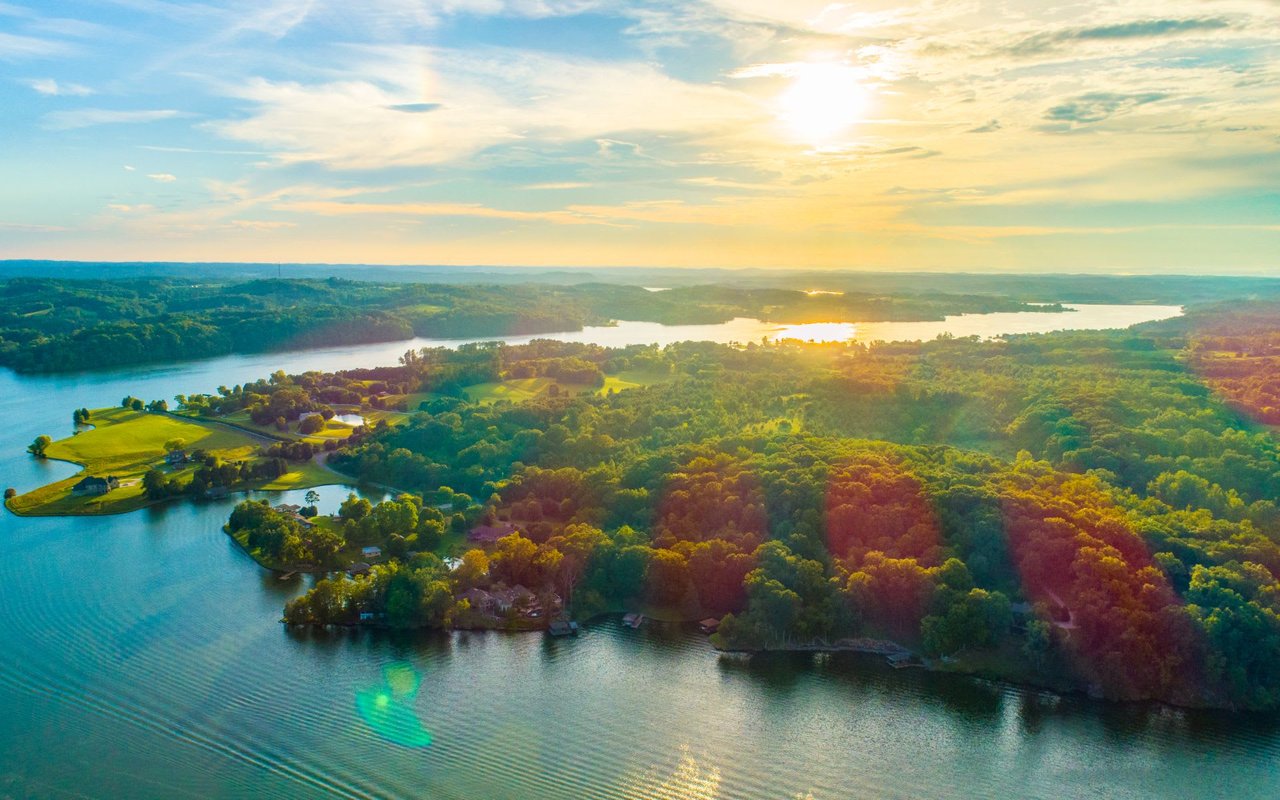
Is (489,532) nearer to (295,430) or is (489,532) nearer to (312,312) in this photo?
(295,430)

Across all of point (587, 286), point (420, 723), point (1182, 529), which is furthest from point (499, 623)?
point (587, 286)

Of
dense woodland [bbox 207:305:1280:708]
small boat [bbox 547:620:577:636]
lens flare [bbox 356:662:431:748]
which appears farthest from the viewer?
small boat [bbox 547:620:577:636]

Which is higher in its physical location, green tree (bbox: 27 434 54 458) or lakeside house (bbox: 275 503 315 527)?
green tree (bbox: 27 434 54 458)

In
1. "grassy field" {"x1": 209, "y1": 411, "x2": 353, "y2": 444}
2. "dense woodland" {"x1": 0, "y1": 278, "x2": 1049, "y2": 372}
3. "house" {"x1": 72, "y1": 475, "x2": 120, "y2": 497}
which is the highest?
"dense woodland" {"x1": 0, "y1": 278, "x2": 1049, "y2": 372}

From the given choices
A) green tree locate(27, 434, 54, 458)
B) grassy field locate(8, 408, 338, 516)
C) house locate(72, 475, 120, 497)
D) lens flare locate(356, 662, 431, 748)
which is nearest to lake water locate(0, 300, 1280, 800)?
lens flare locate(356, 662, 431, 748)

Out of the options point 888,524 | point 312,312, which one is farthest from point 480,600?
point 312,312

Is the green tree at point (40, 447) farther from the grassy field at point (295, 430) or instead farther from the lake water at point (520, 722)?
the lake water at point (520, 722)

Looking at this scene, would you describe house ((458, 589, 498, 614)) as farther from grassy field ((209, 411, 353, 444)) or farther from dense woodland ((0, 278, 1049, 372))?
dense woodland ((0, 278, 1049, 372))

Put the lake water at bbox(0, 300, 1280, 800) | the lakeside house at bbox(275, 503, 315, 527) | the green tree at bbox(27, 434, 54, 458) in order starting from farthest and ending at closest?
the green tree at bbox(27, 434, 54, 458)
the lakeside house at bbox(275, 503, 315, 527)
the lake water at bbox(0, 300, 1280, 800)
